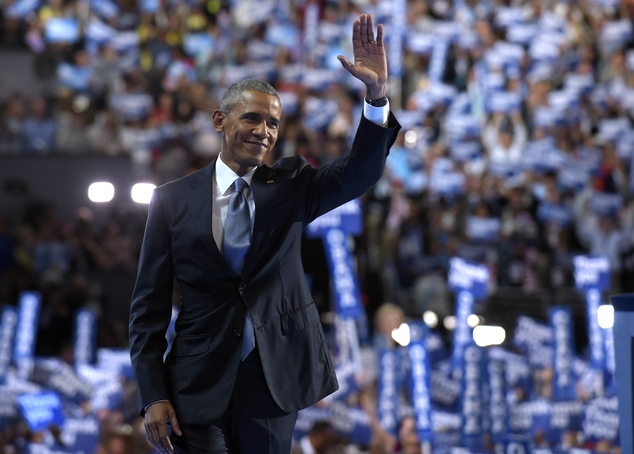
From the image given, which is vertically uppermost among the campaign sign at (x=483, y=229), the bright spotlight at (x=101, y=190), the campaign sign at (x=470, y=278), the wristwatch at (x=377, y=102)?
the campaign sign at (x=483, y=229)

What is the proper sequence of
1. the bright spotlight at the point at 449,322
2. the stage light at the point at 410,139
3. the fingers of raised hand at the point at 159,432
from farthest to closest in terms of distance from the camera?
1. the stage light at the point at 410,139
2. the bright spotlight at the point at 449,322
3. the fingers of raised hand at the point at 159,432

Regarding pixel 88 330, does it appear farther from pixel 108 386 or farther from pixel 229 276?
pixel 229 276

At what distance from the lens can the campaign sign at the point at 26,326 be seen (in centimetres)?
974

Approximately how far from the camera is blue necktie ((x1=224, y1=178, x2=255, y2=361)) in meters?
2.76

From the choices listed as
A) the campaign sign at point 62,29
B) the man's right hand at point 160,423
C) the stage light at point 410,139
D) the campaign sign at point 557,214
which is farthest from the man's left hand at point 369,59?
the campaign sign at point 62,29

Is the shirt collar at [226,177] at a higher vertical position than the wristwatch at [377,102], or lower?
lower

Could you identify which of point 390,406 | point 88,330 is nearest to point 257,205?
point 390,406

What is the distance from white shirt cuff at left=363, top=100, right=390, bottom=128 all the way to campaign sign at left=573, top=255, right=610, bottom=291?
673 centimetres

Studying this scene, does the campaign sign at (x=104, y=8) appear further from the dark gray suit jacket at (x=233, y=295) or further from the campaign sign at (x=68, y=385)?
the dark gray suit jacket at (x=233, y=295)

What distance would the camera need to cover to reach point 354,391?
27.0 ft

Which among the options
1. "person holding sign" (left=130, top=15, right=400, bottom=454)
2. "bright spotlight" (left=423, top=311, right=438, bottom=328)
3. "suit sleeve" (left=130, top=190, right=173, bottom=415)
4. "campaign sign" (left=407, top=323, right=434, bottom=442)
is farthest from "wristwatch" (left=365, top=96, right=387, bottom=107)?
"bright spotlight" (left=423, top=311, right=438, bottom=328)

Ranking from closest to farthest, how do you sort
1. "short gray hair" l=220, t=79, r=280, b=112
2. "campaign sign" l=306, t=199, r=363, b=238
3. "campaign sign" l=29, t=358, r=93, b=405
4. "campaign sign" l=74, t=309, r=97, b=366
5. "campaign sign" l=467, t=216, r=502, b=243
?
"short gray hair" l=220, t=79, r=280, b=112
"campaign sign" l=306, t=199, r=363, b=238
"campaign sign" l=29, t=358, r=93, b=405
"campaign sign" l=74, t=309, r=97, b=366
"campaign sign" l=467, t=216, r=502, b=243

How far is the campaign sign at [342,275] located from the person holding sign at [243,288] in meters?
5.36

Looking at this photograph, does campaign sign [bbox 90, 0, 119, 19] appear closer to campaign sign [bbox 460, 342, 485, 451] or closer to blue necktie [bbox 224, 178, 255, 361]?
campaign sign [bbox 460, 342, 485, 451]
